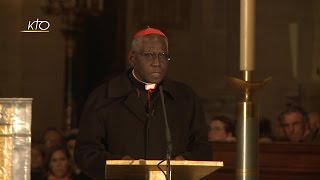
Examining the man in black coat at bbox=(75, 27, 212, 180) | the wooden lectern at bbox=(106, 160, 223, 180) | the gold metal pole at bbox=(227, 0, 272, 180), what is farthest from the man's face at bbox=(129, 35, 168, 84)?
the wooden lectern at bbox=(106, 160, 223, 180)

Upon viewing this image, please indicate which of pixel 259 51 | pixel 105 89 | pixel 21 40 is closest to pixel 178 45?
pixel 259 51

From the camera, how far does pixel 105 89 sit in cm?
552

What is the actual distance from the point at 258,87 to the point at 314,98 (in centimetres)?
474

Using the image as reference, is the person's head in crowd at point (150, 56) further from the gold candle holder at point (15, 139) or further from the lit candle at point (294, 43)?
the lit candle at point (294, 43)

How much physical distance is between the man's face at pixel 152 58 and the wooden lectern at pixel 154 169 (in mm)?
635

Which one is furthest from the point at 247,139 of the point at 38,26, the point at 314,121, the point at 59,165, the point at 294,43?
the point at 38,26

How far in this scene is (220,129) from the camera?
30.0 feet

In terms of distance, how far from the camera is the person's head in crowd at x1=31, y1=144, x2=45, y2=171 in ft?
29.8

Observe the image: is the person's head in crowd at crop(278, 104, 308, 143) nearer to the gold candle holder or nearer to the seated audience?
the seated audience

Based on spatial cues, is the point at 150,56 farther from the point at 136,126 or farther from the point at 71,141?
the point at 71,141

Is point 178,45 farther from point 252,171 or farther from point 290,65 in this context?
point 252,171

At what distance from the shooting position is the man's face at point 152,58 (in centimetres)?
518

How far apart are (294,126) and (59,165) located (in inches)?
74.8

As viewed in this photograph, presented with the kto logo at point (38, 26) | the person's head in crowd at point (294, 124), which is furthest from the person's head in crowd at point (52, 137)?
the person's head in crowd at point (294, 124)
